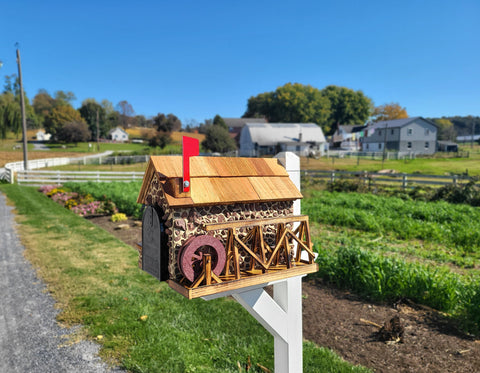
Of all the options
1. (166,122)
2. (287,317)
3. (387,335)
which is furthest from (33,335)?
(166,122)

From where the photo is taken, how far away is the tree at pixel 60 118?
6712cm

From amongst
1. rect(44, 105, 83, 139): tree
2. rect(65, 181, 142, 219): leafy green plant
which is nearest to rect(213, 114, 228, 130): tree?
rect(44, 105, 83, 139): tree

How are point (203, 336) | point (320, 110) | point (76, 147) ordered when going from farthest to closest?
1. point (320, 110)
2. point (76, 147)
3. point (203, 336)

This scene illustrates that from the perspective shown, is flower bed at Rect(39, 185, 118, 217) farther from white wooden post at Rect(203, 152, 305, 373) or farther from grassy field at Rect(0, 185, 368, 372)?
white wooden post at Rect(203, 152, 305, 373)

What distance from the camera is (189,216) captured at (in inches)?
58.7

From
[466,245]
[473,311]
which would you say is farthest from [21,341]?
[466,245]

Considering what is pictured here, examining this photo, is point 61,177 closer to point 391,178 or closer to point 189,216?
point 391,178

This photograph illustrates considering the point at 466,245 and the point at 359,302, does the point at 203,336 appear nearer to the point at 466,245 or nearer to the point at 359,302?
the point at 359,302

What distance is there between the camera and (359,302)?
538 cm

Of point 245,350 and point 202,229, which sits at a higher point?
point 202,229

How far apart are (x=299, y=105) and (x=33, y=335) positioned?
67165 millimetres

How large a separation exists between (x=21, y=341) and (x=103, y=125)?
72714 millimetres

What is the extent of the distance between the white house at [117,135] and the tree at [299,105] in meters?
35.1

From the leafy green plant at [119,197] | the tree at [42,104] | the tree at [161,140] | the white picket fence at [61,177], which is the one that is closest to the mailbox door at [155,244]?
the leafy green plant at [119,197]
